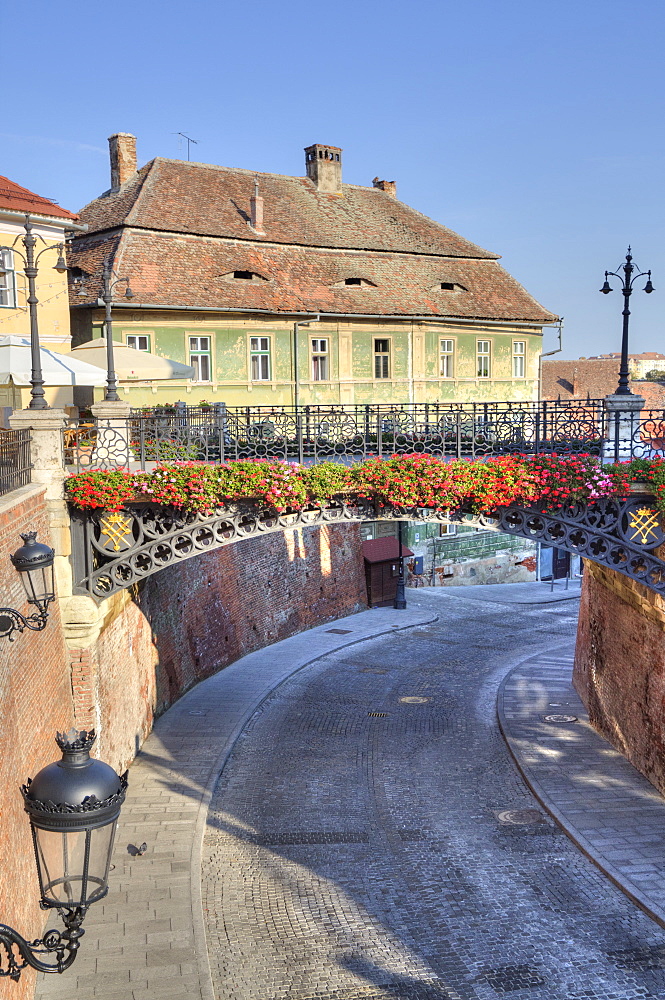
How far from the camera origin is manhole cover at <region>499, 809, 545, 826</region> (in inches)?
553

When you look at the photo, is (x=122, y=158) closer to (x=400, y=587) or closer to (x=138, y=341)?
(x=138, y=341)

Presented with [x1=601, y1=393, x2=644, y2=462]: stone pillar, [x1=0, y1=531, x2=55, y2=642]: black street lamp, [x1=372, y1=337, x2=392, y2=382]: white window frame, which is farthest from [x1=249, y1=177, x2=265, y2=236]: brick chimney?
[x1=0, y1=531, x2=55, y2=642]: black street lamp

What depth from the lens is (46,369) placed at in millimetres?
15328

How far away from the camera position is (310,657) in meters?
24.8

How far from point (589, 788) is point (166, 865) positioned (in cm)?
733

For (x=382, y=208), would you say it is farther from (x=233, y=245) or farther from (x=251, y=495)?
(x=251, y=495)

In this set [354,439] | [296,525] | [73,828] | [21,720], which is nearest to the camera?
[73,828]

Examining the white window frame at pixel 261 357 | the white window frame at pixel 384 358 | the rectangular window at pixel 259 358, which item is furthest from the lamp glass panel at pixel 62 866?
the white window frame at pixel 384 358

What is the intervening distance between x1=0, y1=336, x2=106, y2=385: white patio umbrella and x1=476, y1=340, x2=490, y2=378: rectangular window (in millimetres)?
19378

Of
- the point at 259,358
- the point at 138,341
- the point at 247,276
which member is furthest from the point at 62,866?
the point at 247,276

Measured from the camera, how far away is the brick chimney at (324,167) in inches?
1382

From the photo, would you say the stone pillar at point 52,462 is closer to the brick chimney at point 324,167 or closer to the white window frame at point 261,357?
the white window frame at point 261,357

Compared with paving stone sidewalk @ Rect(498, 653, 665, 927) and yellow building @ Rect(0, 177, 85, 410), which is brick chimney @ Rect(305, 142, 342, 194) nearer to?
yellow building @ Rect(0, 177, 85, 410)

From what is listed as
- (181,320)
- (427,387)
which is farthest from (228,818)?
(427,387)
